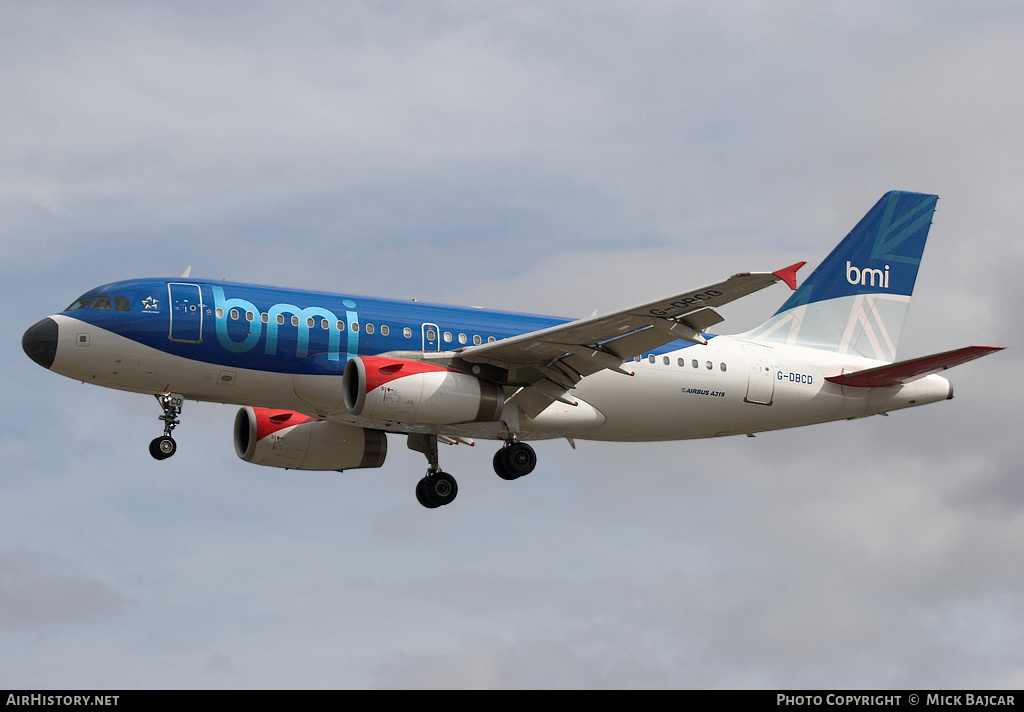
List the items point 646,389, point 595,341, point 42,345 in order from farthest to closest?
point 646,389 < point 595,341 < point 42,345

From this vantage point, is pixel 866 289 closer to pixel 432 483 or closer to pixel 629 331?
pixel 629 331

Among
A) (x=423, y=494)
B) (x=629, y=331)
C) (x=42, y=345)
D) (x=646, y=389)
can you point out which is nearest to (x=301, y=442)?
(x=423, y=494)

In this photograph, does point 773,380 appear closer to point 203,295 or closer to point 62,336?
point 203,295

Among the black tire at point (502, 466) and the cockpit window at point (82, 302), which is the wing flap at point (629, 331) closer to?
the black tire at point (502, 466)

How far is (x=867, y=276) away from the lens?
40281 millimetres

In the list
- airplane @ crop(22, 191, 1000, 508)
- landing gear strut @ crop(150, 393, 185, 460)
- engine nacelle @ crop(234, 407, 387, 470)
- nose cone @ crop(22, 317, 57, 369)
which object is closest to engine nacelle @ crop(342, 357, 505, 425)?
airplane @ crop(22, 191, 1000, 508)

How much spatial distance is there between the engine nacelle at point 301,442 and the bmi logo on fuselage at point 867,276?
1507cm

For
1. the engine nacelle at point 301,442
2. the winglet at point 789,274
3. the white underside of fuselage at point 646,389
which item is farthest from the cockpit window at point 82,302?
the winglet at point 789,274

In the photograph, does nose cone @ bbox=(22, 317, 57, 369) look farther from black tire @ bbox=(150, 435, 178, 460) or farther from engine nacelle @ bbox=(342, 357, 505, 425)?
engine nacelle @ bbox=(342, 357, 505, 425)

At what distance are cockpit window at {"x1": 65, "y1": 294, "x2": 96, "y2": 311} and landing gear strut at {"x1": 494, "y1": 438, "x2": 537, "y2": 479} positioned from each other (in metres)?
10.6

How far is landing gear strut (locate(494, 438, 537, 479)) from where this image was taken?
33188 mm

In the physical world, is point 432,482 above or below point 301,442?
below

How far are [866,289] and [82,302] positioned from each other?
22725 millimetres
